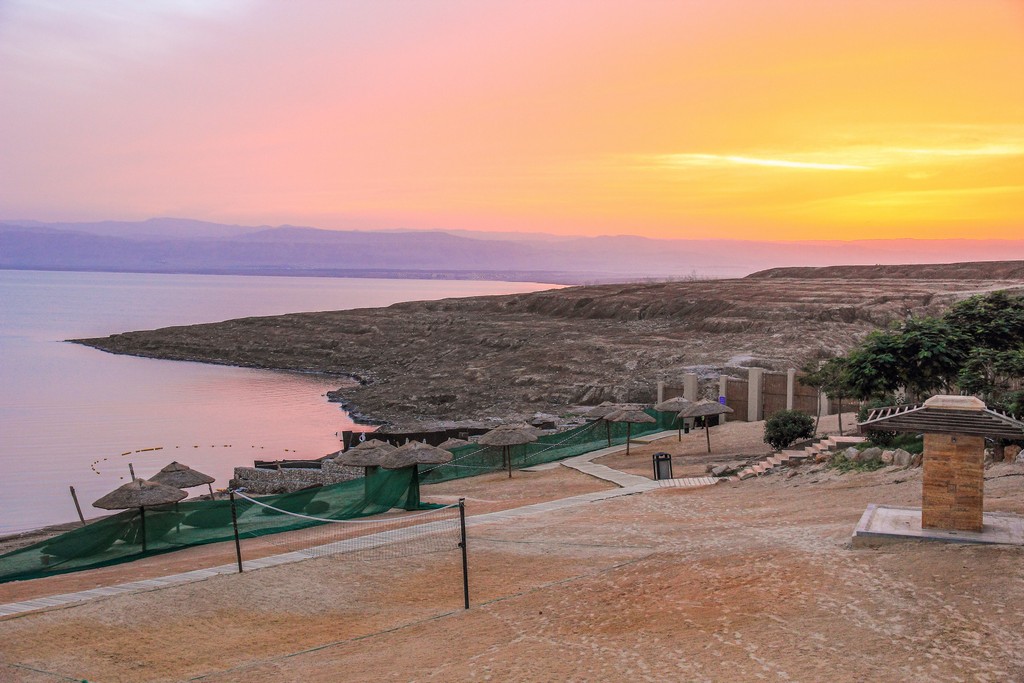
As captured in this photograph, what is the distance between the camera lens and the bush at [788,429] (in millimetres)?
27969

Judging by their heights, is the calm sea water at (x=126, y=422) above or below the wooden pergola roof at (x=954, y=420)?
below

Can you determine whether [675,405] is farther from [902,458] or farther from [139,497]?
[139,497]

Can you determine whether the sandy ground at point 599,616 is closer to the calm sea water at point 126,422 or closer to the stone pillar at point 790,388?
the stone pillar at point 790,388

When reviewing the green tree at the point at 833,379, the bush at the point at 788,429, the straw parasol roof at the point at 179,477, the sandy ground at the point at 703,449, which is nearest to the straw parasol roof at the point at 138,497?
the straw parasol roof at the point at 179,477

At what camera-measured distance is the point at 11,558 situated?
18.3m

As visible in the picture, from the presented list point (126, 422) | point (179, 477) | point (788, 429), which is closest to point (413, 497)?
point (179, 477)

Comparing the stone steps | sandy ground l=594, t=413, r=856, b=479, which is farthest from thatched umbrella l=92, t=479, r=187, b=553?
the stone steps

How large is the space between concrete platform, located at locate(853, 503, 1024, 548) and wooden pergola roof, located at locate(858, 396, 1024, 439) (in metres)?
1.53

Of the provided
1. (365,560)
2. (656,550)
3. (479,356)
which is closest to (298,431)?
(479,356)

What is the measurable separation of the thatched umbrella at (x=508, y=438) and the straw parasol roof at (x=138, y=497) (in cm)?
1088

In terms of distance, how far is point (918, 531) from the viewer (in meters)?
14.4

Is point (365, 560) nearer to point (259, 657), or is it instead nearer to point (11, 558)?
point (259, 657)

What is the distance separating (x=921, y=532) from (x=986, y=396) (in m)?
12.7

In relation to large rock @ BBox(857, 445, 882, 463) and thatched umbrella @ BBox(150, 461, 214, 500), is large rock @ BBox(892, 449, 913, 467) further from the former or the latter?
thatched umbrella @ BBox(150, 461, 214, 500)
